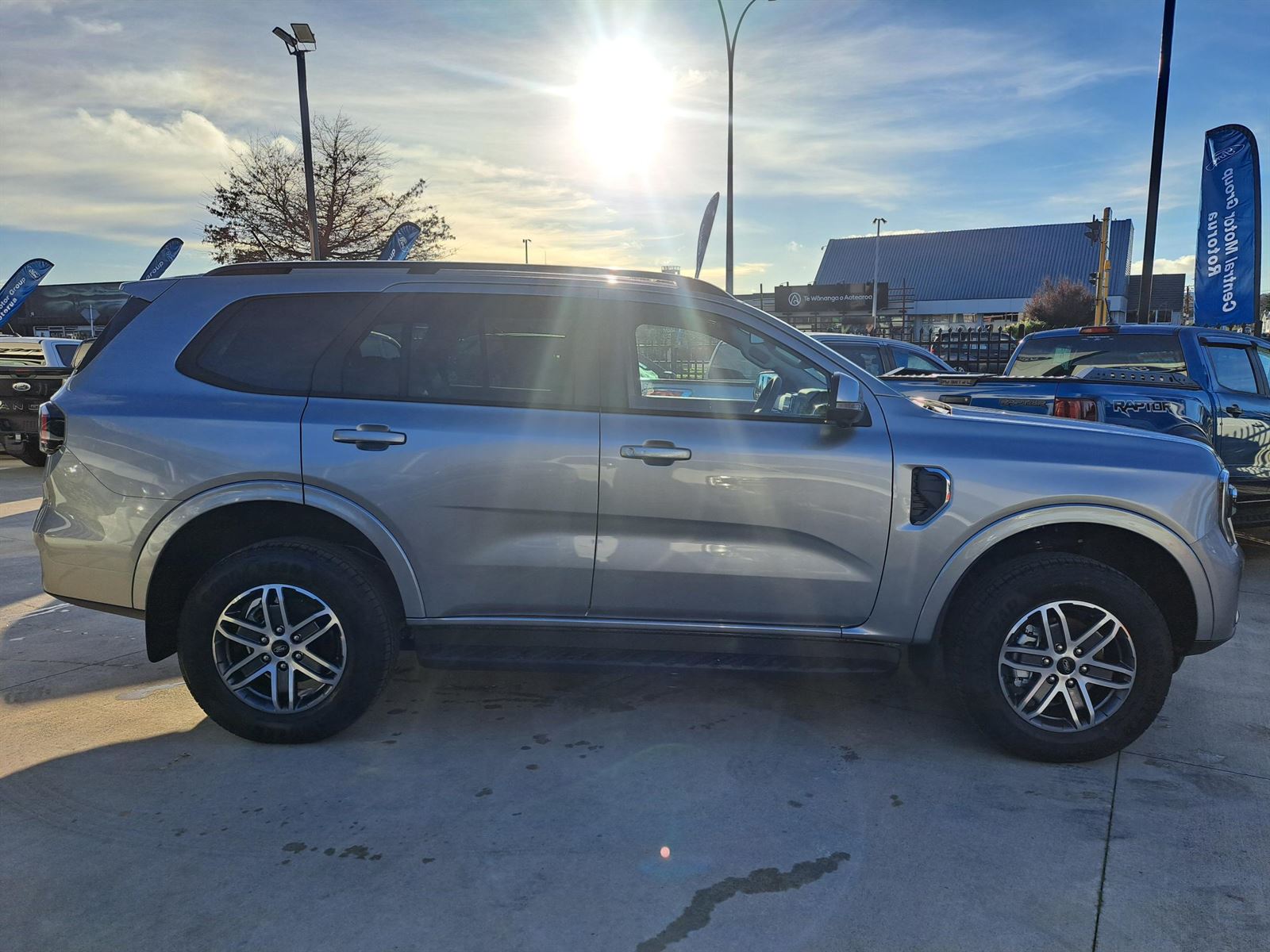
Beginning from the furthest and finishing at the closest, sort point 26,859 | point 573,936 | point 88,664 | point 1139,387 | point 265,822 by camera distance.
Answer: point 1139,387 < point 88,664 < point 265,822 < point 26,859 < point 573,936

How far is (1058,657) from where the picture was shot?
351 cm

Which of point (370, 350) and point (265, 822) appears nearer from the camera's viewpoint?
point (265, 822)

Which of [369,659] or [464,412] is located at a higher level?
[464,412]

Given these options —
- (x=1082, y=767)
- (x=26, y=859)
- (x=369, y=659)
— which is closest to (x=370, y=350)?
(x=369, y=659)

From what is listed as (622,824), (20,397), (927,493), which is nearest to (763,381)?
(927,493)

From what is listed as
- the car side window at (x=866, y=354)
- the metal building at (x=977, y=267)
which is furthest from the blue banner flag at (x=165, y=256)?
the metal building at (x=977, y=267)

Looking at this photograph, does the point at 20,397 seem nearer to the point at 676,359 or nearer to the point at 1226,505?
the point at 676,359

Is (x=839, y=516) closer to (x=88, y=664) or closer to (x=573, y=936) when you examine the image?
(x=573, y=936)

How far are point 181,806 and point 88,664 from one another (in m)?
1.91

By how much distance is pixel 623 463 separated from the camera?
3.49 meters

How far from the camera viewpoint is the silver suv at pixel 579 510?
3.48 m

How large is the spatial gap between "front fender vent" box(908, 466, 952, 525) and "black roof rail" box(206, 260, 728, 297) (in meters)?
1.09

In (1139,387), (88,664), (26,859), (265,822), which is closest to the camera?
(26,859)

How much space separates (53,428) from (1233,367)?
8.22 metres
